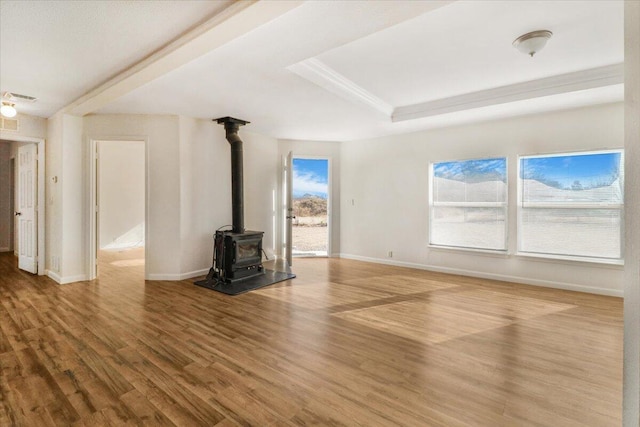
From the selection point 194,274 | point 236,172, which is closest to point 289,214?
point 236,172

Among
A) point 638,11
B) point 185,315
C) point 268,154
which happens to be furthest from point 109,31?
point 268,154

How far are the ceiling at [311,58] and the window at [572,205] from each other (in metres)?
0.81

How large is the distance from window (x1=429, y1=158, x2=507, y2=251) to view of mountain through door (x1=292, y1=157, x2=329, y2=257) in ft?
8.89

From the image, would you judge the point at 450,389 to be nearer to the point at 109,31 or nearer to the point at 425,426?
the point at 425,426

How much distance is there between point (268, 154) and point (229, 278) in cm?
273

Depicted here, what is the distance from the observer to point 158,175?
4652 millimetres

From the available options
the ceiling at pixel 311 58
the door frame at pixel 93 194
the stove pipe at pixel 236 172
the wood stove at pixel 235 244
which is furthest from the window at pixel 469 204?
the door frame at pixel 93 194

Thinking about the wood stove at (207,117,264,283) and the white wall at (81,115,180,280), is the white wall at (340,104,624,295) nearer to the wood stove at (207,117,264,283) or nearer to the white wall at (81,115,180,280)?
the wood stove at (207,117,264,283)

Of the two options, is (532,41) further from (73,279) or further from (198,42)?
(73,279)

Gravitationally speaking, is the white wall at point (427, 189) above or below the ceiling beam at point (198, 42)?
below

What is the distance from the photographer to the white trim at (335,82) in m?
3.13

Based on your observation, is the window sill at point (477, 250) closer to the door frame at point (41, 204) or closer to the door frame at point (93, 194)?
the door frame at point (93, 194)

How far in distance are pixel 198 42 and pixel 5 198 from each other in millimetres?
7673

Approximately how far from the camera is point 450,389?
1972 millimetres
